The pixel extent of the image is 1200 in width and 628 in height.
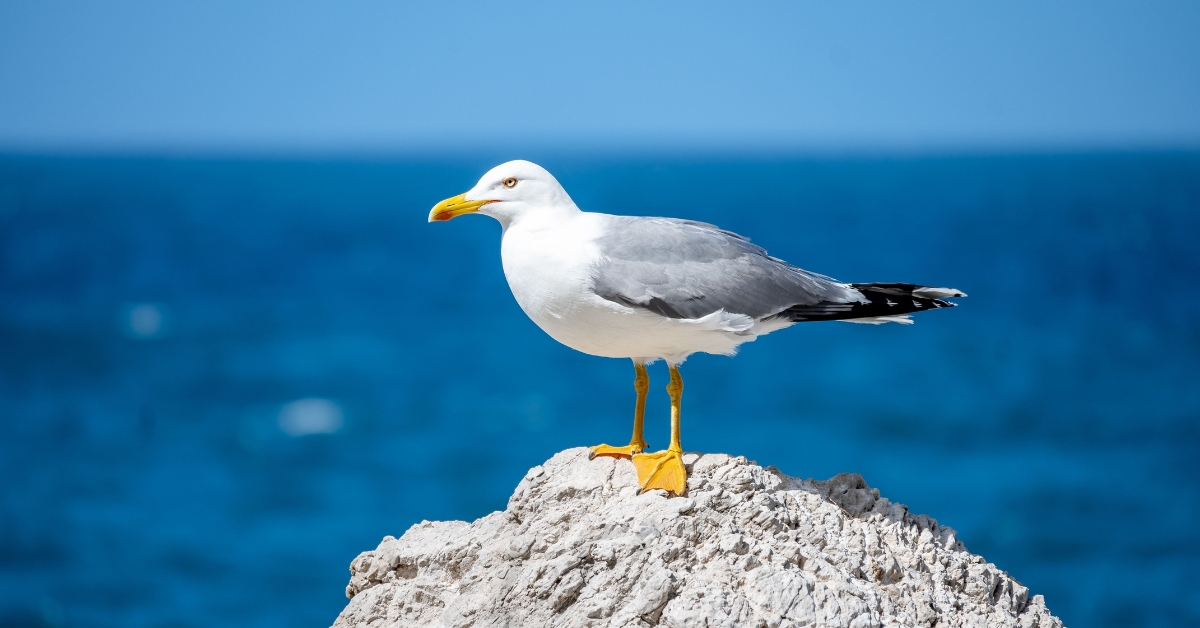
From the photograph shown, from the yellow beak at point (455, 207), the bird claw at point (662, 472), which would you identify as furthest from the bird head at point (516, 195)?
the bird claw at point (662, 472)

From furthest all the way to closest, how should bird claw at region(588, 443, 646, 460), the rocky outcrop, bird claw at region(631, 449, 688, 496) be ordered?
bird claw at region(588, 443, 646, 460) < bird claw at region(631, 449, 688, 496) < the rocky outcrop

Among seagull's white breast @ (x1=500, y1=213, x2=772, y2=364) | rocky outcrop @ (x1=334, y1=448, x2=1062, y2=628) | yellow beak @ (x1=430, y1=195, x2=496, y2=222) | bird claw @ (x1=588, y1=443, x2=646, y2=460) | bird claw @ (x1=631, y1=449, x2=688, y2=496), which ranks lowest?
rocky outcrop @ (x1=334, y1=448, x2=1062, y2=628)

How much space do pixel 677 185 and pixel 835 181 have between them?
86.5 ft

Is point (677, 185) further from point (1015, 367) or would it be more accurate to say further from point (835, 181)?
point (1015, 367)

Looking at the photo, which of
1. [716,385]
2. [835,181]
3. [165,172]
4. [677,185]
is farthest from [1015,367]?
[165,172]

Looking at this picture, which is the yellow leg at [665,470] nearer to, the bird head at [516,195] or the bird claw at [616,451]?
the bird claw at [616,451]

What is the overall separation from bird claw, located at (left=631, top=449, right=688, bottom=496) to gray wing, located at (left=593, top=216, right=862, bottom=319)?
0.73 metres

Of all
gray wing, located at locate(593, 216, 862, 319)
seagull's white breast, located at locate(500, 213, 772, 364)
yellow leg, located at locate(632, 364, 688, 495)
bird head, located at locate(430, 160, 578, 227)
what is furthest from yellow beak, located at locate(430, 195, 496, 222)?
yellow leg, located at locate(632, 364, 688, 495)

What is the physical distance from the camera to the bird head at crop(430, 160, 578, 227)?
6.19 m

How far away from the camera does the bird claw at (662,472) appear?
5.51 m

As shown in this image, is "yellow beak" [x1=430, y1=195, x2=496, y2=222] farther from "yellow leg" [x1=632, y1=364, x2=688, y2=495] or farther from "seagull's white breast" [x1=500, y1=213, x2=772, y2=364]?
"yellow leg" [x1=632, y1=364, x2=688, y2=495]

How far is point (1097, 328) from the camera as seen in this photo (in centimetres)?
4772

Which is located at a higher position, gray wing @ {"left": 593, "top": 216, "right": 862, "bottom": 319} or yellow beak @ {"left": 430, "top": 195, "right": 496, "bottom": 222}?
yellow beak @ {"left": 430, "top": 195, "right": 496, "bottom": 222}

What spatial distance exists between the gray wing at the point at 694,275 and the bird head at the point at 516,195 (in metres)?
0.35
